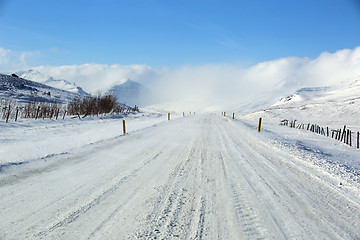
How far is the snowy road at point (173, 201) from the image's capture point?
3.10 m

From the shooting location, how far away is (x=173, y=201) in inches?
157

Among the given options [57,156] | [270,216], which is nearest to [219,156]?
[270,216]

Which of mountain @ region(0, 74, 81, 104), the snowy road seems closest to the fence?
the snowy road

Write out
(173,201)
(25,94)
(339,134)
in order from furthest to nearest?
(25,94)
(339,134)
(173,201)

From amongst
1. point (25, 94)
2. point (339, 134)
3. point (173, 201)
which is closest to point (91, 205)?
point (173, 201)

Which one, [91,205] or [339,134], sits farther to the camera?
[339,134]

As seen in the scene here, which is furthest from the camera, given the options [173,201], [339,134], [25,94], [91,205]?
[25,94]

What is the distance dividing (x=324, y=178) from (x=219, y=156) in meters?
3.07

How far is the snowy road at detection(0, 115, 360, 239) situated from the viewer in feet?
10.2

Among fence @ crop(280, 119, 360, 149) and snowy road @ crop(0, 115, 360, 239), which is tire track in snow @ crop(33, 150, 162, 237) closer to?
snowy road @ crop(0, 115, 360, 239)

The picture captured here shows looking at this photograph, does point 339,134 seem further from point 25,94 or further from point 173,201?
point 25,94

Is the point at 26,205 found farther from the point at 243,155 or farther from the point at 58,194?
the point at 243,155

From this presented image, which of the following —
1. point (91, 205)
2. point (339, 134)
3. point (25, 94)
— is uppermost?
point (25, 94)

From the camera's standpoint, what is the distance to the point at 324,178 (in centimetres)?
580
